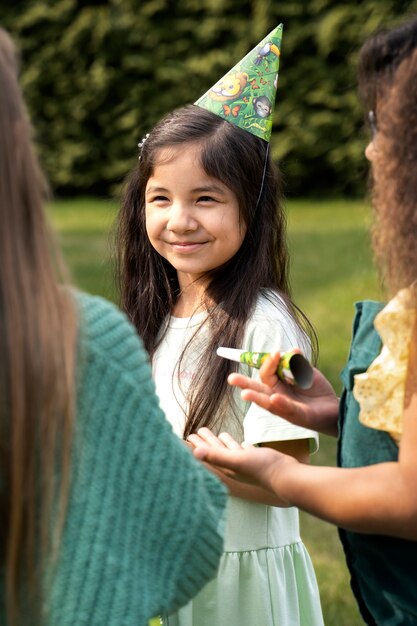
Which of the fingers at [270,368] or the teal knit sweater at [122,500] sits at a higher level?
the fingers at [270,368]

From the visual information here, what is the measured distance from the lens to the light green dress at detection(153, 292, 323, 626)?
2459mm

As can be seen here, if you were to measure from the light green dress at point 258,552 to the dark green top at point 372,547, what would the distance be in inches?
20.4

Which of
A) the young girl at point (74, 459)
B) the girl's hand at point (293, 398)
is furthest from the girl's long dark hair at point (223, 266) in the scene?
the young girl at point (74, 459)

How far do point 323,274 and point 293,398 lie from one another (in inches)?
271

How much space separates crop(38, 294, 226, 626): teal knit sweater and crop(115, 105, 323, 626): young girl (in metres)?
0.77


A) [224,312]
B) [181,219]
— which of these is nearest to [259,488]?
[224,312]

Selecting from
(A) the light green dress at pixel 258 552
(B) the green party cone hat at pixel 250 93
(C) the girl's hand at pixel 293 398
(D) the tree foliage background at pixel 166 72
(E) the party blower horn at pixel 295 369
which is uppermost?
(D) the tree foliage background at pixel 166 72

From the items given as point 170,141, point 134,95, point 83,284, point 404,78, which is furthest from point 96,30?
point 404,78

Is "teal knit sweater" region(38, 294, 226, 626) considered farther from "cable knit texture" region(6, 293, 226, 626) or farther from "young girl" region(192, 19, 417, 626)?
"young girl" region(192, 19, 417, 626)

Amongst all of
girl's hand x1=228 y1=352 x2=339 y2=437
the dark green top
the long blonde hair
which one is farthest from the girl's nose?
the long blonde hair

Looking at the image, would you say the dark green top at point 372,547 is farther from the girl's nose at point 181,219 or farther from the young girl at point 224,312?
the girl's nose at point 181,219

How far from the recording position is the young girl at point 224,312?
247 cm

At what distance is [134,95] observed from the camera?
14875mm

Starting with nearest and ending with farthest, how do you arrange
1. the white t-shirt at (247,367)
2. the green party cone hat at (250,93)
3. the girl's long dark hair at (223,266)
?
the white t-shirt at (247,367) < the girl's long dark hair at (223,266) < the green party cone hat at (250,93)
